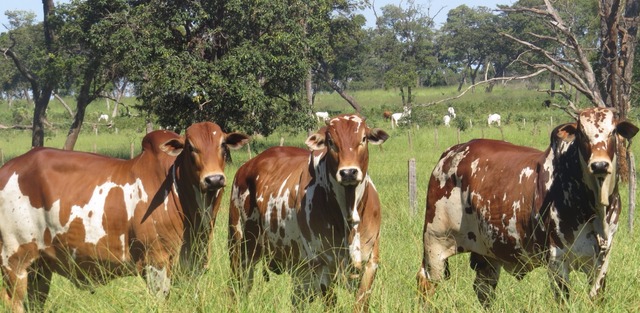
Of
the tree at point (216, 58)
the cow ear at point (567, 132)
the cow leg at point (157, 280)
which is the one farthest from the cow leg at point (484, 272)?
the tree at point (216, 58)

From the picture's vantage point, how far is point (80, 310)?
5.38 m

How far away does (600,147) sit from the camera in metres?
5.36

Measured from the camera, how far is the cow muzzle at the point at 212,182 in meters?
5.66

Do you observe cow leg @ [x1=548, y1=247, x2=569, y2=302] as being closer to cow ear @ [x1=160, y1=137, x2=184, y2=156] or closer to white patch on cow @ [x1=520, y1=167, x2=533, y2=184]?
white patch on cow @ [x1=520, y1=167, x2=533, y2=184]

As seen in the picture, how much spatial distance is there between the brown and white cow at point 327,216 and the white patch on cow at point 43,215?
948mm

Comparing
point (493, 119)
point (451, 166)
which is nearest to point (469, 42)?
point (493, 119)

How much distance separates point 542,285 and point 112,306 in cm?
267

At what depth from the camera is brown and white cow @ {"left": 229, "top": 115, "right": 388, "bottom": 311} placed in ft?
18.3

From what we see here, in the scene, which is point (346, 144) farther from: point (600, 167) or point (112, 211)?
point (112, 211)

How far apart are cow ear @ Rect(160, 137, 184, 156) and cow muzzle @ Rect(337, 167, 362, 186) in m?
1.28

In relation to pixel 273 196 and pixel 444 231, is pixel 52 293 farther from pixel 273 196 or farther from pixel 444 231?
pixel 444 231

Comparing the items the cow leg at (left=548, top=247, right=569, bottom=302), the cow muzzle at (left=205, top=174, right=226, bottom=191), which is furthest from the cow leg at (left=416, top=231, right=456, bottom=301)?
the cow muzzle at (left=205, top=174, right=226, bottom=191)

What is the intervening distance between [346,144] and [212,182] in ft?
3.00

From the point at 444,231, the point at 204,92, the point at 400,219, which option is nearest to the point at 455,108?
the point at 204,92
